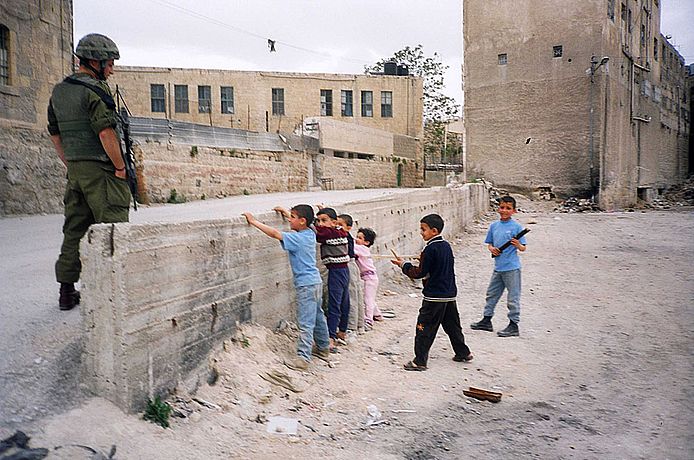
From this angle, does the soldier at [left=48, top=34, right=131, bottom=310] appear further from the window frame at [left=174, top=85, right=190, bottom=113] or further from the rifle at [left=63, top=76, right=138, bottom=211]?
the window frame at [left=174, top=85, right=190, bottom=113]

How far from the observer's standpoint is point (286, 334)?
5367mm

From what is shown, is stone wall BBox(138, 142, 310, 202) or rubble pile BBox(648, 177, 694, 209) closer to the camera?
stone wall BBox(138, 142, 310, 202)

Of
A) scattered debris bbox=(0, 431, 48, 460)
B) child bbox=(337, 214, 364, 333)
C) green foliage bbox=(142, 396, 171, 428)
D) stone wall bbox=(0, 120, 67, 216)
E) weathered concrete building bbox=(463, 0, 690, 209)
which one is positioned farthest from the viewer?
weathered concrete building bbox=(463, 0, 690, 209)

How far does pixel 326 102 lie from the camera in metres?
34.5

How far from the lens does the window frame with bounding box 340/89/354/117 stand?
34.7 m

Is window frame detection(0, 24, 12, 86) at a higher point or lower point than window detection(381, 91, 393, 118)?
lower

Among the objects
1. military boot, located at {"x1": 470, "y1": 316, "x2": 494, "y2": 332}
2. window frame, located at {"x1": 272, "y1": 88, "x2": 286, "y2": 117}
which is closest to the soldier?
military boot, located at {"x1": 470, "y1": 316, "x2": 494, "y2": 332}

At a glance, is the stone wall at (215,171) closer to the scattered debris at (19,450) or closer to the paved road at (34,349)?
the paved road at (34,349)

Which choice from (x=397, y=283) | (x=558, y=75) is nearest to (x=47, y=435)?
(x=397, y=283)

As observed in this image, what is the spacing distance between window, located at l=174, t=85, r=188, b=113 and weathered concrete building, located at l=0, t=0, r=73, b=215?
20.2m

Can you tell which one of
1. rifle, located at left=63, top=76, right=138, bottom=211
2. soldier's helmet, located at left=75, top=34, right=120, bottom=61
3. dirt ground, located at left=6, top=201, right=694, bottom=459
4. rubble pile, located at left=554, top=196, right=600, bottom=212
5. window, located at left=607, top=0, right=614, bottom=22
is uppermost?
window, located at left=607, top=0, right=614, bottom=22

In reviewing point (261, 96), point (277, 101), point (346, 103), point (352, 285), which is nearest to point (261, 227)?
point (352, 285)

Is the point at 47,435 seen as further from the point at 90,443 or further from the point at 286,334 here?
the point at 286,334

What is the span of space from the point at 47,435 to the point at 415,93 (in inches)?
1383
